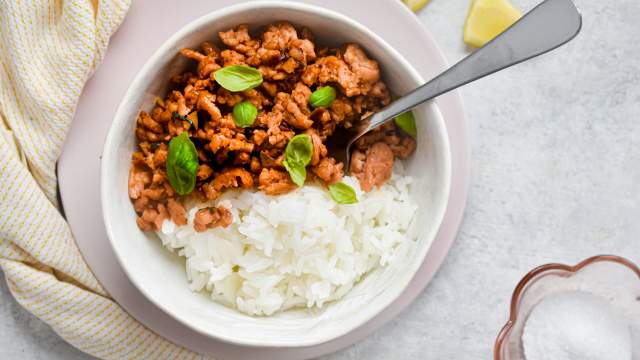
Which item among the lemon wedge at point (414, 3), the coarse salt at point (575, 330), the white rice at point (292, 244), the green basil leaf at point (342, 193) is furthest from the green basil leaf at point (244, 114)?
the coarse salt at point (575, 330)

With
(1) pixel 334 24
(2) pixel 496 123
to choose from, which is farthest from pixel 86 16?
(2) pixel 496 123

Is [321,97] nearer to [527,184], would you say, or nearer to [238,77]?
[238,77]

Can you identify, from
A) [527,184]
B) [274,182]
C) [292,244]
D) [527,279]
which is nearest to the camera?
[274,182]

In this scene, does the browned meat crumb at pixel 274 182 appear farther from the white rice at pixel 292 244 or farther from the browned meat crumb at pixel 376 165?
the browned meat crumb at pixel 376 165

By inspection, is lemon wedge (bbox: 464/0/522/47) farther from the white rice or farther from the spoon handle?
the white rice

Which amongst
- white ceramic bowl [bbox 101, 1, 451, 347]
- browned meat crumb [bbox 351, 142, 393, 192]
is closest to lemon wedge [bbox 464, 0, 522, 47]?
white ceramic bowl [bbox 101, 1, 451, 347]

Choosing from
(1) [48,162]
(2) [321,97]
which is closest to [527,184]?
(2) [321,97]
